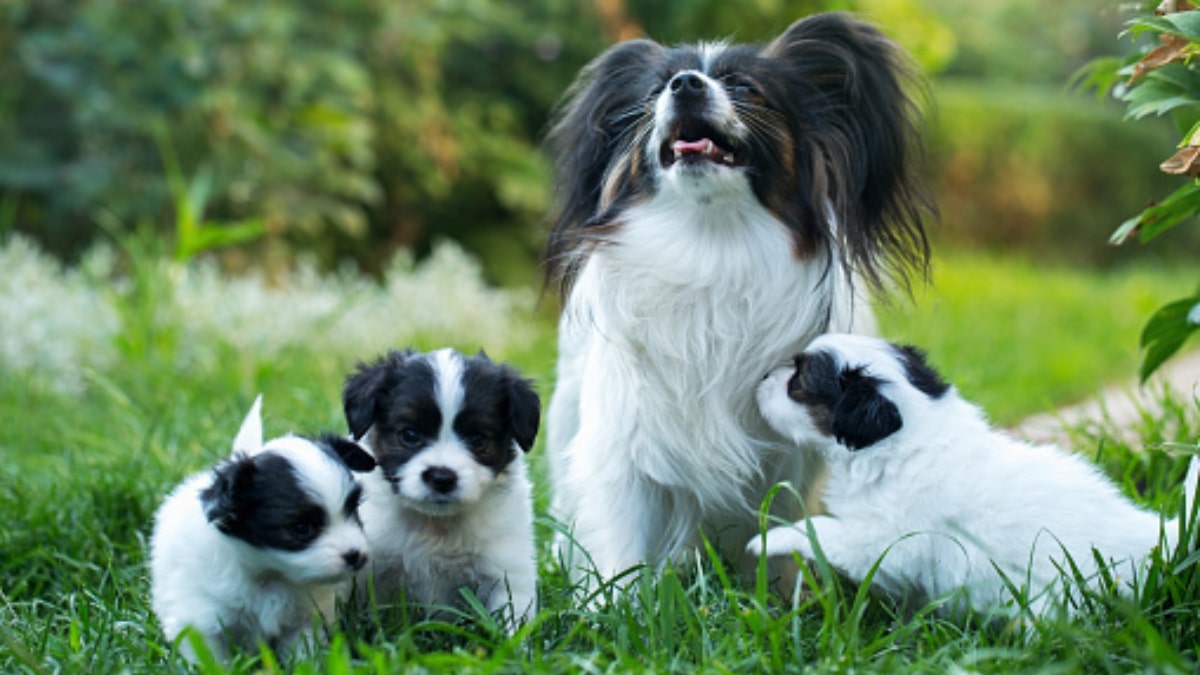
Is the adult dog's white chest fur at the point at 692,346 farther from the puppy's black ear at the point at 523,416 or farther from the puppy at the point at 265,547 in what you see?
the puppy at the point at 265,547

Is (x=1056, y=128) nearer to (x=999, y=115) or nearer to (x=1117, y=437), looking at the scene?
(x=999, y=115)

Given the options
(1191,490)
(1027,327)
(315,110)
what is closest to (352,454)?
(1191,490)

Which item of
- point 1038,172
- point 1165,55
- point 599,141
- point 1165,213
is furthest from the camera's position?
point 1038,172

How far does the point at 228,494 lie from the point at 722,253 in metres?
1.43

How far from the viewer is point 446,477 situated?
2.94 m

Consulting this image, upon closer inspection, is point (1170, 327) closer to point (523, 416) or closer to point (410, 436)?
point (523, 416)

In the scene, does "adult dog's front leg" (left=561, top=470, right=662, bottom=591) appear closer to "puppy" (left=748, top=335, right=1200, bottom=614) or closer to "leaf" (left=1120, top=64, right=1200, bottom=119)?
"puppy" (left=748, top=335, right=1200, bottom=614)

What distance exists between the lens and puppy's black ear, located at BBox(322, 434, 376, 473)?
117 inches

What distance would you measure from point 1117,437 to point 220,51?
20.1ft

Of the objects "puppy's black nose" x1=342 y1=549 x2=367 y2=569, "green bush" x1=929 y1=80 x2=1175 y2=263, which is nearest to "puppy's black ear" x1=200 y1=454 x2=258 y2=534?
"puppy's black nose" x1=342 y1=549 x2=367 y2=569

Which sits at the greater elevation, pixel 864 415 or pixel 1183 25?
pixel 1183 25

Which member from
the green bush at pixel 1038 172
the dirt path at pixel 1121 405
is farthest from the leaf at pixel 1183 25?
the green bush at pixel 1038 172

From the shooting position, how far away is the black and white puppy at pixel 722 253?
11.2 feet

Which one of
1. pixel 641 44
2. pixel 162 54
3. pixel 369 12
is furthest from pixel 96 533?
pixel 369 12
